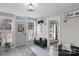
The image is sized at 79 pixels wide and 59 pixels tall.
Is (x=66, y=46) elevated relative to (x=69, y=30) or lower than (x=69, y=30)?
lower

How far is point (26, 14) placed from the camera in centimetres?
169

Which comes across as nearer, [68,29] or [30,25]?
[30,25]

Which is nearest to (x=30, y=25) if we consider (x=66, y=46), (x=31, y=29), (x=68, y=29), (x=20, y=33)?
(x=31, y=29)

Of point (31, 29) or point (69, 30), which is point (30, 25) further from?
point (69, 30)

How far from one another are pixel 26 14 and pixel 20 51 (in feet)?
2.48

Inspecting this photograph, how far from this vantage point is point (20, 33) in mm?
1704

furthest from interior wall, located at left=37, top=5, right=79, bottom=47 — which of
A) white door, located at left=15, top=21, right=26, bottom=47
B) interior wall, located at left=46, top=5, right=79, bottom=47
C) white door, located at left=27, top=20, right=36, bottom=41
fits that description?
white door, located at left=15, top=21, right=26, bottom=47

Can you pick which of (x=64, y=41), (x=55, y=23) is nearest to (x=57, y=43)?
(x=64, y=41)

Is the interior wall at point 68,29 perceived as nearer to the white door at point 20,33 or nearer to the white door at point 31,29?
the white door at point 31,29

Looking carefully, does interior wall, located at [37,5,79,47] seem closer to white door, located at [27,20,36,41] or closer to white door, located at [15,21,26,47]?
white door, located at [27,20,36,41]

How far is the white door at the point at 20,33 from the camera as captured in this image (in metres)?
1.68

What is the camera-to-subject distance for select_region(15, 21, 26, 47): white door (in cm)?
168

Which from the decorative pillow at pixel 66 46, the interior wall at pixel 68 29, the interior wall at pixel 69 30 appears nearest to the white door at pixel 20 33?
the interior wall at pixel 68 29

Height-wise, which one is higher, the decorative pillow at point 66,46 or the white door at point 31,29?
the white door at point 31,29
